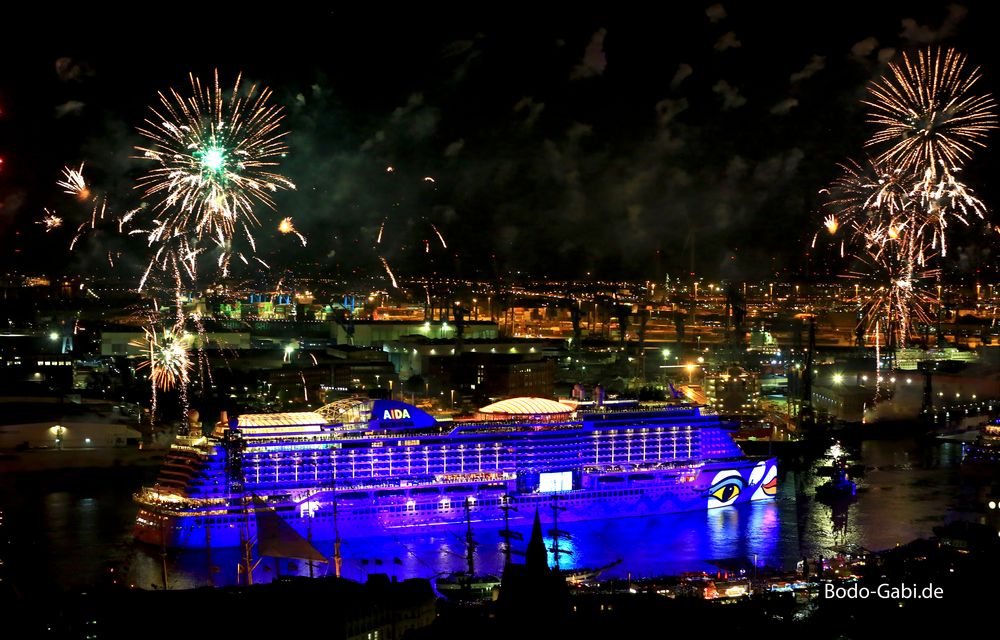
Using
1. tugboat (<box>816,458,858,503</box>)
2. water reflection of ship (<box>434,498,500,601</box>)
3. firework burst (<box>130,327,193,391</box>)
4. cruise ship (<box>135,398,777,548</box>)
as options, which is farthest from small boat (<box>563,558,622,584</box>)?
firework burst (<box>130,327,193,391</box>)

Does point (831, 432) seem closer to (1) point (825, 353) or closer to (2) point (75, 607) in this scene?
(1) point (825, 353)

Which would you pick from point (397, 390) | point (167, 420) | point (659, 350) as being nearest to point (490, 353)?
point (397, 390)

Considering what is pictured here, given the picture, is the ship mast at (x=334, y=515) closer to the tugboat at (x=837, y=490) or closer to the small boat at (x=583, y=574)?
the small boat at (x=583, y=574)

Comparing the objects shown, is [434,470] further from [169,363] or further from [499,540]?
[169,363]

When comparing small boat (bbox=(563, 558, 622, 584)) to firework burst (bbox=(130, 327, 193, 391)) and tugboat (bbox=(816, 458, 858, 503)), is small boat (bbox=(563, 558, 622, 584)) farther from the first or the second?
firework burst (bbox=(130, 327, 193, 391))

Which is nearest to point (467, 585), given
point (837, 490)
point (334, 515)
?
point (334, 515)

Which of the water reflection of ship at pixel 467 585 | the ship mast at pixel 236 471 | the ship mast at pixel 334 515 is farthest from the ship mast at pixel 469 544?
the ship mast at pixel 236 471
